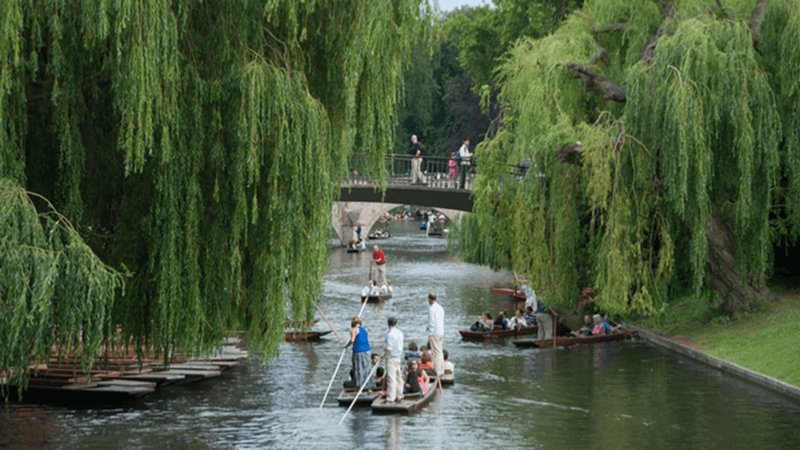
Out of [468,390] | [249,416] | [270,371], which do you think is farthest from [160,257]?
[270,371]

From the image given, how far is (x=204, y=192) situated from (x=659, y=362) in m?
16.0

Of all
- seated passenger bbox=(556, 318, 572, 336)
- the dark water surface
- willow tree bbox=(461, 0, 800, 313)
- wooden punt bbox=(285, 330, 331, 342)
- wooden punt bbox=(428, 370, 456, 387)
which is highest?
willow tree bbox=(461, 0, 800, 313)

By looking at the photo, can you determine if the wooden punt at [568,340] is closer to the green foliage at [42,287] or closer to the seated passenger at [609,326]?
the seated passenger at [609,326]

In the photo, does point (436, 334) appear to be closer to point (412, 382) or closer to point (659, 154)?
point (412, 382)

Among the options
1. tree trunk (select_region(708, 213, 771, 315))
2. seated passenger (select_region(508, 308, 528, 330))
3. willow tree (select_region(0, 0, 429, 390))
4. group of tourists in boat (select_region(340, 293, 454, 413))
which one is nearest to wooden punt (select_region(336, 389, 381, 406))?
group of tourists in boat (select_region(340, 293, 454, 413))

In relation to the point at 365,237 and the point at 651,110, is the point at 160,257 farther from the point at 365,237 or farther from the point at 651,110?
the point at 365,237

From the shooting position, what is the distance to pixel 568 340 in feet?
107

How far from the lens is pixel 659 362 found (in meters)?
29.4

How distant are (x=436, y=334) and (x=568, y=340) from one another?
7611 millimetres

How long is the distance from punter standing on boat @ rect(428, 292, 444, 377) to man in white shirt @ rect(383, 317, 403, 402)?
8.18 ft

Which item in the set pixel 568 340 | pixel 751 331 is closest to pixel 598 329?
pixel 568 340

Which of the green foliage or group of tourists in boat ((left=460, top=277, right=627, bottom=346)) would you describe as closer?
the green foliage

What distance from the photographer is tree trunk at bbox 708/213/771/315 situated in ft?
101

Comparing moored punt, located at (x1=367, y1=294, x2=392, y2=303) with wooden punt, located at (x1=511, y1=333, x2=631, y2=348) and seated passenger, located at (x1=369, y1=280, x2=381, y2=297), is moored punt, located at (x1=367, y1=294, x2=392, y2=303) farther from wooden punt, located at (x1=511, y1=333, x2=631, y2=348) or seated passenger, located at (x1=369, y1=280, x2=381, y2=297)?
wooden punt, located at (x1=511, y1=333, x2=631, y2=348)
